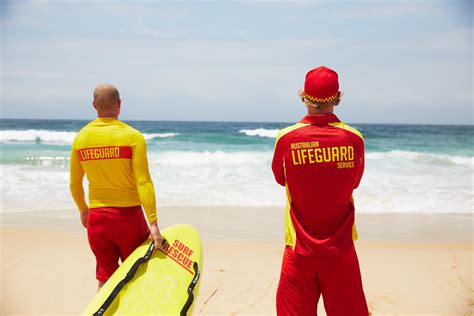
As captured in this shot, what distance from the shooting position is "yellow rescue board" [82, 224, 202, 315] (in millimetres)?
2961

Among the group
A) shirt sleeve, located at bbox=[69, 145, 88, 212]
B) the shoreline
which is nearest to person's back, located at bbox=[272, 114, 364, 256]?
shirt sleeve, located at bbox=[69, 145, 88, 212]

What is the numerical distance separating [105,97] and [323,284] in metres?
1.72

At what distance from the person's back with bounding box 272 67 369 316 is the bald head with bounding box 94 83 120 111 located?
3.96 feet

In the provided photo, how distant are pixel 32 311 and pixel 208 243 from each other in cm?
249

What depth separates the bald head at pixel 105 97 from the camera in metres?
2.98

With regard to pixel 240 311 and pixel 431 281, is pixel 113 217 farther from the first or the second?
pixel 431 281

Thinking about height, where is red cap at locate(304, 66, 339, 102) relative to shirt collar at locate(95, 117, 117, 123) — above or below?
above

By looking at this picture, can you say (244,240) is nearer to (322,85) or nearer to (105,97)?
(105,97)

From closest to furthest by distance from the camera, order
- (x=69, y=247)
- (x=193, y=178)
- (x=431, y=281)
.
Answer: (x=431, y=281), (x=69, y=247), (x=193, y=178)

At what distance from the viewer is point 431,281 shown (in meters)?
4.92

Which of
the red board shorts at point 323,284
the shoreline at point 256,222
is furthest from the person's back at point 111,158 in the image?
the shoreline at point 256,222

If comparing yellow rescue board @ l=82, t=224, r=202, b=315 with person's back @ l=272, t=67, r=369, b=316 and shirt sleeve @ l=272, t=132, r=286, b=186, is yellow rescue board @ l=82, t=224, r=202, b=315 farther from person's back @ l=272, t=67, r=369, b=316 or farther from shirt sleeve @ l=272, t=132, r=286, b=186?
shirt sleeve @ l=272, t=132, r=286, b=186

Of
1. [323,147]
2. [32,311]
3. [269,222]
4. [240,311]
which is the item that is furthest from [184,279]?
[269,222]

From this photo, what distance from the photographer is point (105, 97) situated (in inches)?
118
